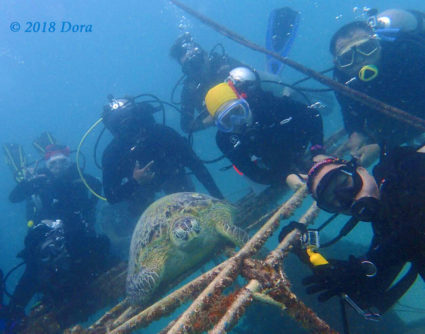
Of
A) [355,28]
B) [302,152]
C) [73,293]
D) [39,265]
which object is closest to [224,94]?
[302,152]

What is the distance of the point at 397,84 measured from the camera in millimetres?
4609

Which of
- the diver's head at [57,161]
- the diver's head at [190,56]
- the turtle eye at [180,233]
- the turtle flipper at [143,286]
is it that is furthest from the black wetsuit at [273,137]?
the diver's head at [57,161]

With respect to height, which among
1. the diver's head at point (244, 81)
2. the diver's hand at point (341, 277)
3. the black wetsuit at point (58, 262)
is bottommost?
the black wetsuit at point (58, 262)

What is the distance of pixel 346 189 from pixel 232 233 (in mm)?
1965

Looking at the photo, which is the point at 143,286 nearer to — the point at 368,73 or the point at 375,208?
the point at 375,208

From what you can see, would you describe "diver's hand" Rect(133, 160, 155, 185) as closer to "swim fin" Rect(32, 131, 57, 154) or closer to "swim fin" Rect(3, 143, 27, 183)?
"swim fin" Rect(3, 143, 27, 183)

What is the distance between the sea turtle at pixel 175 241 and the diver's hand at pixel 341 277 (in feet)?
5.44

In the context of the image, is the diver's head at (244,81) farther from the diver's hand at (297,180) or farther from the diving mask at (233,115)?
the diver's hand at (297,180)

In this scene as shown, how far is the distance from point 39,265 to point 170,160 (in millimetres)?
3443

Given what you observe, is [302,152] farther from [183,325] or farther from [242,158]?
[183,325]

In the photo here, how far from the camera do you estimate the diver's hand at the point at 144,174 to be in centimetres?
567

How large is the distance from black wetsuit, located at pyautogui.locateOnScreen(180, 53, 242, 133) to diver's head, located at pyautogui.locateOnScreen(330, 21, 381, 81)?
3887 millimetres

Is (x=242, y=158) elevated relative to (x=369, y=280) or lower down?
elevated

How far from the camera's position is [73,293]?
4852mm
